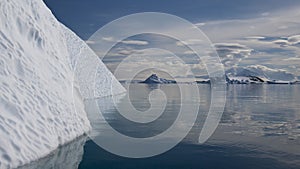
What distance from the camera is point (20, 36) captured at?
628 inches

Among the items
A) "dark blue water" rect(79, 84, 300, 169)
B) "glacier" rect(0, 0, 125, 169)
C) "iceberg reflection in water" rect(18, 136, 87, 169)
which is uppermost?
"glacier" rect(0, 0, 125, 169)

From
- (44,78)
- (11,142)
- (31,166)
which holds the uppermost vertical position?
(44,78)

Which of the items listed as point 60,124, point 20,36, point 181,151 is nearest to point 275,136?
point 181,151

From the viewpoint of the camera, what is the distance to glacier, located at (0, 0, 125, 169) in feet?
38.3

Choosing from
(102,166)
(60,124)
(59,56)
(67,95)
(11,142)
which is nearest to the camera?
(11,142)

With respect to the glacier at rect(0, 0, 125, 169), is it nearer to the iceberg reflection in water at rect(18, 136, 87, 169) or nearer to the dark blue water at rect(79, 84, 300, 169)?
the iceberg reflection in water at rect(18, 136, 87, 169)

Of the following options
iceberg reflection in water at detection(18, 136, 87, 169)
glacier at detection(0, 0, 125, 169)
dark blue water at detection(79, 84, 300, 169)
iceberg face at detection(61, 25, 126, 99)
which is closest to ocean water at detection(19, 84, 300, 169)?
dark blue water at detection(79, 84, 300, 169)

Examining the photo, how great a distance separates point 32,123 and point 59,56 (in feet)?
24.8

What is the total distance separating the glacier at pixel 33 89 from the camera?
38.3 feet

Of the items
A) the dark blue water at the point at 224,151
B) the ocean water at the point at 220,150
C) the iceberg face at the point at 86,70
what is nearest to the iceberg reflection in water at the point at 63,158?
the ocean water at the point at 220,150

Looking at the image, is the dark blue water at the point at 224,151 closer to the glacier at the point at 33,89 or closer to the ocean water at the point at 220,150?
the ocean water at the point at 220,150

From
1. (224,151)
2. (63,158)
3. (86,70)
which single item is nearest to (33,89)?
(63,158)

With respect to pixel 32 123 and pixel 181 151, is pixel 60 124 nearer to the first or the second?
pixel 32 123

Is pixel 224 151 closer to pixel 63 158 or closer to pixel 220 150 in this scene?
pixel 220 150
